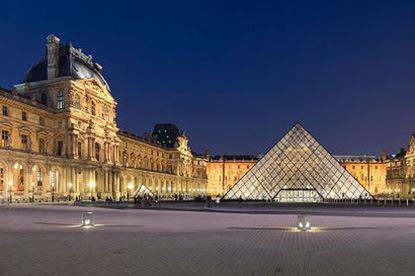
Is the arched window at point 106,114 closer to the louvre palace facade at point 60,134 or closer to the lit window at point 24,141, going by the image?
the louvre palace facade at point 60,134

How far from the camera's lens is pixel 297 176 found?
5241 cm

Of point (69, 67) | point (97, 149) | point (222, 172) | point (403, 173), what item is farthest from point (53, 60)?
point (403, 173)

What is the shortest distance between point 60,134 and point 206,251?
4514cm

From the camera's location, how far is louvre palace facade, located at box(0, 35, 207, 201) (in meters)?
43.8

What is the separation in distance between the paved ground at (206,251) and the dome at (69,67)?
4204 centimetres

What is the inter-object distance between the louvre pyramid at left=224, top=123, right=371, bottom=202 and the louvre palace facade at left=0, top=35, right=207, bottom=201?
60.2 feet

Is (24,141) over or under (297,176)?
over

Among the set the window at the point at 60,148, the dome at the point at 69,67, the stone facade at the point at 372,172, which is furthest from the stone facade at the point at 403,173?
the window at the point at 60,148

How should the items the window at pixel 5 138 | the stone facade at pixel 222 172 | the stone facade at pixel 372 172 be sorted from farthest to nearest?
the stone facade at pixel 222 172 < the stone facade at pixel 372 172 < the window at pixel 5 138

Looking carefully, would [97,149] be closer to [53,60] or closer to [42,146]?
[42,146]

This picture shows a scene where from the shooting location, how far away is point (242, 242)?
12148 mm

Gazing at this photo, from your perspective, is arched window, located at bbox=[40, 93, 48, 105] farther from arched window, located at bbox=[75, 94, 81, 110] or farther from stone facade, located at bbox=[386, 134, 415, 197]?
stone facade, located at bbox=[386, 134, 415, 197]

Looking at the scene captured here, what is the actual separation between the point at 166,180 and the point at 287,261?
269ft

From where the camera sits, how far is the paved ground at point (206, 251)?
27.2ft
